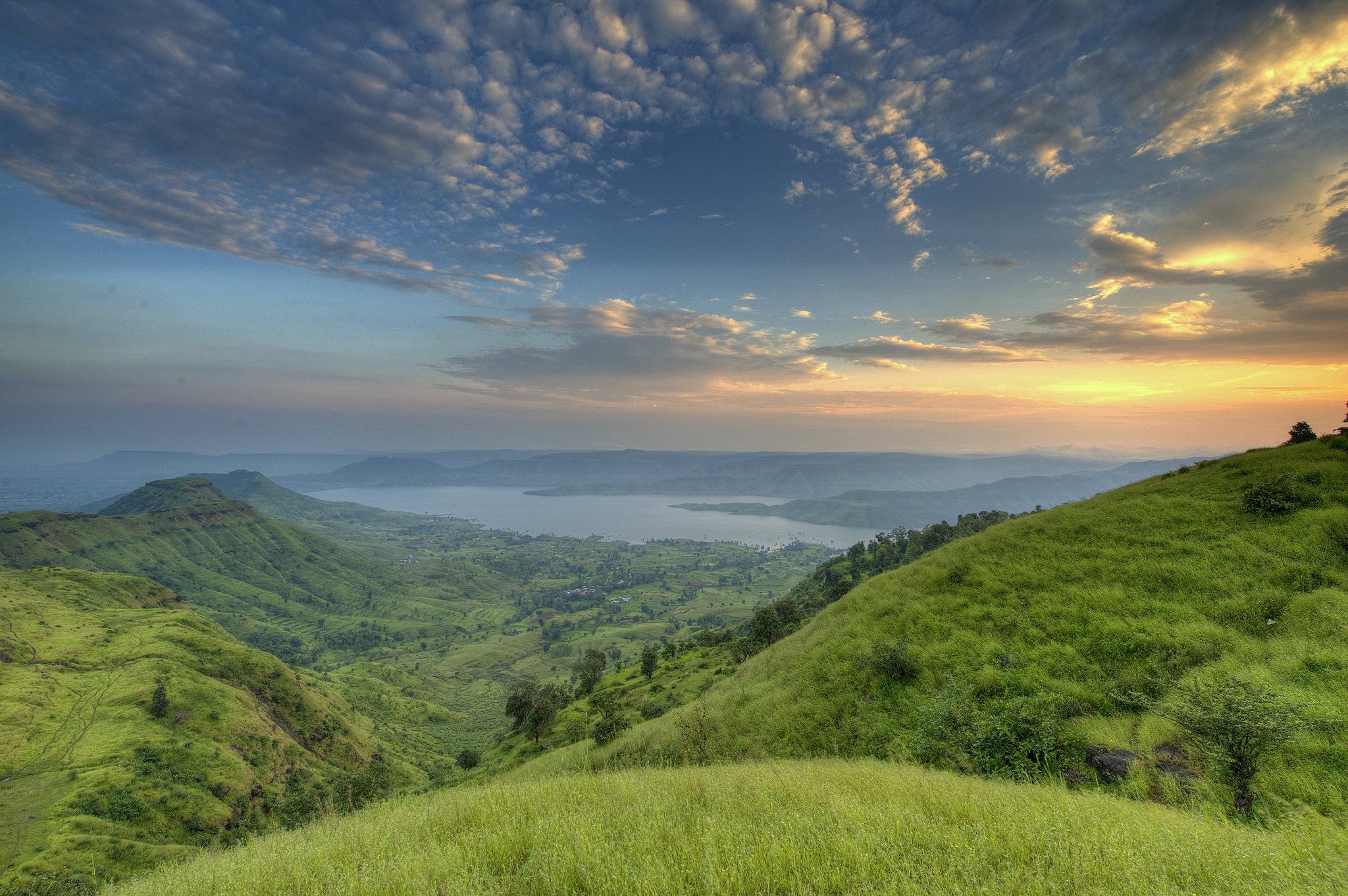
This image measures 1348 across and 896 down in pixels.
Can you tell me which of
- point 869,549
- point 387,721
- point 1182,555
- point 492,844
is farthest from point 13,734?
point 869,549

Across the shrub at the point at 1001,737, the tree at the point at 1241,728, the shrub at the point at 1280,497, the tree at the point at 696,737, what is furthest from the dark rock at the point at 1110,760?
the shrub at the point at 1280,497

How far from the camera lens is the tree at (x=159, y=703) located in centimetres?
6850

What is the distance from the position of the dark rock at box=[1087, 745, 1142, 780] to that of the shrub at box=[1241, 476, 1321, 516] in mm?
12929

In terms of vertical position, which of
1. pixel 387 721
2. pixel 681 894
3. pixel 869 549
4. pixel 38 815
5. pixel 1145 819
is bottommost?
pixel 387 721

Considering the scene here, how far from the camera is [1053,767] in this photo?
30.6 ft

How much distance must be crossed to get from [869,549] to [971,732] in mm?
103840

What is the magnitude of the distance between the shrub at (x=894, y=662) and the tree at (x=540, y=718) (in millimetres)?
53334

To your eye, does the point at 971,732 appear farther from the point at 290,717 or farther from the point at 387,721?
the point at 387,721

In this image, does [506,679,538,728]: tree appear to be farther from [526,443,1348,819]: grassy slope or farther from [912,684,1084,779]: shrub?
[912,684,1084,779]: shrub

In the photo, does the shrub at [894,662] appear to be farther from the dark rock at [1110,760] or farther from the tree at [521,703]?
the tree at [521,703]

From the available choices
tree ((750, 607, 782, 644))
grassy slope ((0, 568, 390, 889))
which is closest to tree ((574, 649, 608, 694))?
tree ((750, 607, 782, 644))

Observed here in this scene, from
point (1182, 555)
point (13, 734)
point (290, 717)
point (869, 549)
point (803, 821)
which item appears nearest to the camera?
point (803, 821)

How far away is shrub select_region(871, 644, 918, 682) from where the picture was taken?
14578 mm

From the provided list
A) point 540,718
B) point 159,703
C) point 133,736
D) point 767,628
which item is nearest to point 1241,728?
point 767,628
